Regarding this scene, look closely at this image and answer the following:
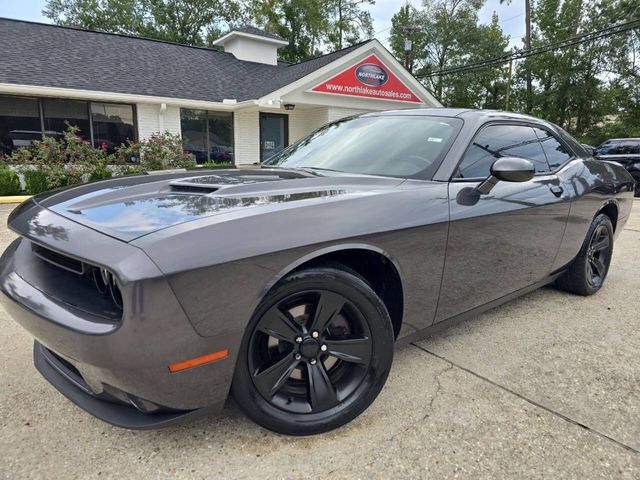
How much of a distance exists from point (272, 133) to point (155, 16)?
2308cm

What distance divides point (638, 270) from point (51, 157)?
1132 cm

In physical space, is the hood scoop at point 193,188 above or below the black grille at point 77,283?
above

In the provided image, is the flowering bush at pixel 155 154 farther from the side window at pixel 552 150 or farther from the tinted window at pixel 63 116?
the side window at pixel 552 150

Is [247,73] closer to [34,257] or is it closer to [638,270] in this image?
[638,270]

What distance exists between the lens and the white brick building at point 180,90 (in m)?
11.2

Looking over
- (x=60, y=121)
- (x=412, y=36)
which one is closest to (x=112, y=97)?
(x=60, y=121)

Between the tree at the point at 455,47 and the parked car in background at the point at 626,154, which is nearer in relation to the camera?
the parked car in background at the point at 626,154

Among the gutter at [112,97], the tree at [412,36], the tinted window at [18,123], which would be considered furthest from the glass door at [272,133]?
the tree at [412,36]

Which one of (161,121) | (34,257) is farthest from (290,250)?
(161,121)

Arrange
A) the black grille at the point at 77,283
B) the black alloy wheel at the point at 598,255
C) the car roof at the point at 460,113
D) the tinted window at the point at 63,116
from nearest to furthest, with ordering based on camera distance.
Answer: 1. the black grille at the point at 77,283
2. the car roof at the point at 460,113
3. the black alloy wheel at the point at 598,255
4. the tinted window at the point at 63,116

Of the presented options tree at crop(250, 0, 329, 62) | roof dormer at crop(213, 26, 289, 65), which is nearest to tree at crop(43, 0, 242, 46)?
tree at crop(250, 0, 329, 62)

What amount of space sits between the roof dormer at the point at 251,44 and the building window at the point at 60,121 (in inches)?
251

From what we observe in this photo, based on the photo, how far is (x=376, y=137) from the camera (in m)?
2.85

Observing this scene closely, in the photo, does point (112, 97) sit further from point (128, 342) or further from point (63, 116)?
point (128, 342)
